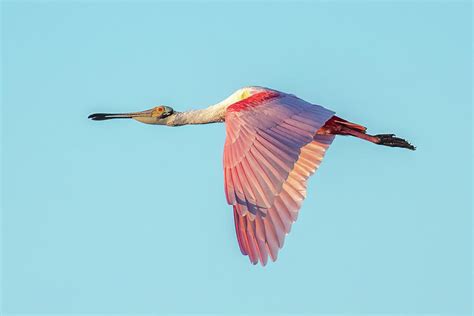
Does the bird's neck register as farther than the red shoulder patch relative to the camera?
Yes

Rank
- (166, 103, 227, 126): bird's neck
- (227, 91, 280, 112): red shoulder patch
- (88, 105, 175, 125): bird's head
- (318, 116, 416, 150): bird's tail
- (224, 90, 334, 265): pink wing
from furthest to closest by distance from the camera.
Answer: (88, 105, 175, 125): bird's head
(166, 103, 227, 126): bird's neck
(318, 116, 416, 150): bird's tail
(227, 91, 280, 112): red shoulder patch
(224, 90, 334, 265): pink wing

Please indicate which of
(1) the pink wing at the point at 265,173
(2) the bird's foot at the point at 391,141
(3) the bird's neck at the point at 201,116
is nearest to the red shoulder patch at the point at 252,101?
(1) the pink wing at the point at 265,173

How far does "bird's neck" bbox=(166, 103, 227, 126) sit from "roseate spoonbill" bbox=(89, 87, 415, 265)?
83 centimetres

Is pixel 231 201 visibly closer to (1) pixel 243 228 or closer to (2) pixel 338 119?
(1) pixel 243 228

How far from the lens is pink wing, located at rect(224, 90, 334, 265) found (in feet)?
41.2

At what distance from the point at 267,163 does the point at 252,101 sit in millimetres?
1826

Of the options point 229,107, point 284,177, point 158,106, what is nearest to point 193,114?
point 158,106

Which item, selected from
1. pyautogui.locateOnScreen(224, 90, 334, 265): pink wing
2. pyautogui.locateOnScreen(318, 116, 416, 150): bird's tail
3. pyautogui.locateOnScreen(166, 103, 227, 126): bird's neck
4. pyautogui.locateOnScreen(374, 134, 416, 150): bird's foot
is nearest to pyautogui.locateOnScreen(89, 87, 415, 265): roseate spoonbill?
pyautogui.locateOnScreen(224, 90, 334, 265): pink wing

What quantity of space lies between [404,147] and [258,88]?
2.11 m

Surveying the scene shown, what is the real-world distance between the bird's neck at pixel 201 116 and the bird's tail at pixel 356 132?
1.27m

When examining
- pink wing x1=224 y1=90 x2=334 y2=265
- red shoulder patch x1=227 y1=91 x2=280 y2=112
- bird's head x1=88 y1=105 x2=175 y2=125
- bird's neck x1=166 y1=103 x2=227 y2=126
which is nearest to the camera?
pink wing x1=224 y1=90 x2=334 y2=265

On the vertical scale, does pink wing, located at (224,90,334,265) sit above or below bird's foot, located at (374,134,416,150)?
below

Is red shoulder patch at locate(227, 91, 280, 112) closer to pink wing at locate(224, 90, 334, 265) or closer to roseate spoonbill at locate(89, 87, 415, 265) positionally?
roseate spoonbill at locate(89, 87, 415, 265)

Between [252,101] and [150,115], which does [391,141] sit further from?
[150,115]
